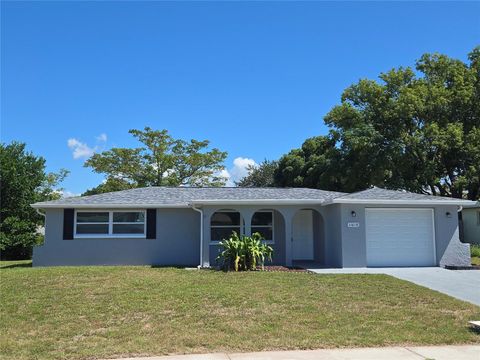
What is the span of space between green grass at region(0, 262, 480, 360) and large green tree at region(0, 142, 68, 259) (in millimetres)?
12971

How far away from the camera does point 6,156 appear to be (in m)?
27.2

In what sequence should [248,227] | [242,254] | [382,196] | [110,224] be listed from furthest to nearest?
1. [110,224]
2. [248,227]
3. [382,196]
4. [242,254]

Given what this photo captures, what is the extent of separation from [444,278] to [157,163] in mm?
29172

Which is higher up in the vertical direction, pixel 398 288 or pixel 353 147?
pixel 353 147

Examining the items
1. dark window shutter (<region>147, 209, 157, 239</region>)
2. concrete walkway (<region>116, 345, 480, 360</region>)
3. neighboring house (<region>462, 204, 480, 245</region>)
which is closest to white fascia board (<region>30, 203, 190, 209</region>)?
dark window shutter (<region>147, 209, 157, 239</region>)

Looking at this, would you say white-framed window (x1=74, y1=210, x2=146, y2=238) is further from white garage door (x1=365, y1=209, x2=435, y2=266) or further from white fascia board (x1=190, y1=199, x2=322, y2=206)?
white garage door (x1=365, y1=209, x2=435, y2=266)

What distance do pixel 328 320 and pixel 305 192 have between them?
41.4 feet

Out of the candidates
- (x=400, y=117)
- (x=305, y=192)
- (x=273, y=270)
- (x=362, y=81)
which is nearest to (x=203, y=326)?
(x=273, y=270)

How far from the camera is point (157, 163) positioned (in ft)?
132

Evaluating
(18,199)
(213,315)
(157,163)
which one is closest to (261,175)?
(157,163)

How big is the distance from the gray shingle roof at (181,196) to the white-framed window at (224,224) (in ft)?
2.41

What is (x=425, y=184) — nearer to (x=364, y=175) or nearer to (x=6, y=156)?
(x=364, y=175)

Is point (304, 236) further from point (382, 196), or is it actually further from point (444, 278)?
point (444, 278)

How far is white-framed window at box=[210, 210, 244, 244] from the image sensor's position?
63.2 feet
